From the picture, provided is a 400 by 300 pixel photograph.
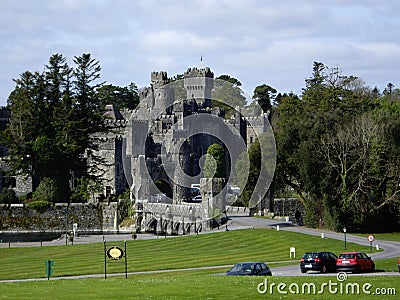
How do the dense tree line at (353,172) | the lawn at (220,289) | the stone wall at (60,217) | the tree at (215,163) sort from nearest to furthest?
the lawn at (220,289)
the dense tree line at (353,172)
the stone wall at (60,217)
the tree at (215,163)

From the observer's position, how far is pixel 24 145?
75.6 m

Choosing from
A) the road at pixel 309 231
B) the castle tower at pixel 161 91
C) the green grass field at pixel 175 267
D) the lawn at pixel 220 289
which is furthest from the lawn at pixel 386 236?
the castle tower at pixel 161 91

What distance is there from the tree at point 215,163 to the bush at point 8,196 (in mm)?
20821

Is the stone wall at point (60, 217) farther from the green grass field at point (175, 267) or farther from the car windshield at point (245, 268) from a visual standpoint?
the car windshield at point (245, 268)

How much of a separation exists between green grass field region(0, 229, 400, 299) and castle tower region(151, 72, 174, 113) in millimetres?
71638

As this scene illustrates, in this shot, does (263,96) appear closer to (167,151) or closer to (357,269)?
(167,151)

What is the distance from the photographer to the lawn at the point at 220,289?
69.4 ft

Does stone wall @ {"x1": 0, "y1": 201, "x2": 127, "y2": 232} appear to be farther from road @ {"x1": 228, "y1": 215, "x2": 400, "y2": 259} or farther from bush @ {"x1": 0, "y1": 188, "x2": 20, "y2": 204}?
road @ {"x1": 228, "y1": 215, "x2": 400, "y2": 259}

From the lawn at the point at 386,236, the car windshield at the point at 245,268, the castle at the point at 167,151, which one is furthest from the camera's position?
the castle at the point at 167,151

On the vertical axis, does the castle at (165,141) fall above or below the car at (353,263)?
above

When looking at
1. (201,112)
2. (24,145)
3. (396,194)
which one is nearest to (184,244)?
(396,194)

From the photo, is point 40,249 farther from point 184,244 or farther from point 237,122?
point 237,122

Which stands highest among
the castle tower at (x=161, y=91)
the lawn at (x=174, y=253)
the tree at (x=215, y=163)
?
the castle tower at (x=161, y=91)

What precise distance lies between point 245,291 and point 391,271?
12062mm
